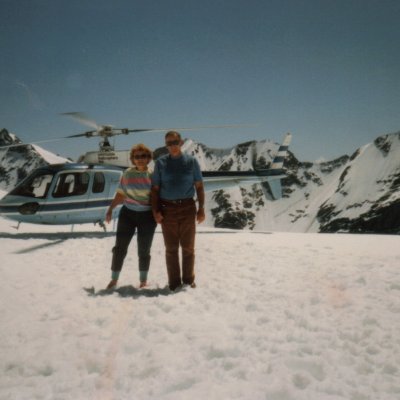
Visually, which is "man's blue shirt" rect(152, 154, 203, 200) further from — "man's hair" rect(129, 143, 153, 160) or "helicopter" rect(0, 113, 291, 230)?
"helicopter" rect(0, 113, 291, 230)

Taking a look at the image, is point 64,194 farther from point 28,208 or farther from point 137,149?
point 137,149

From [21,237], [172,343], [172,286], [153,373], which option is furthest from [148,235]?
[21,237]

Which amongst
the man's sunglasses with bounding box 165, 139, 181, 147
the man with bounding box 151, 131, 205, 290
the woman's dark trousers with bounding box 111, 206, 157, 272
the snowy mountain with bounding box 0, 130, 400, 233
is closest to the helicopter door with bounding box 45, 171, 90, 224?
the woman's dark trousers with bounding box 111, 206, 157, 272

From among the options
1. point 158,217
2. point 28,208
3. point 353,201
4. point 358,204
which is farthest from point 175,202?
point 353,201

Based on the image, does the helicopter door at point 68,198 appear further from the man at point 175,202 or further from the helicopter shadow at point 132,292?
the man at point 175,202

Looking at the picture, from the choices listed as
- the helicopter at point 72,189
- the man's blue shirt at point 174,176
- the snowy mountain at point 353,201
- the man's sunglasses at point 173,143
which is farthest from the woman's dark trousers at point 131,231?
the snowy mountain at point 353,201
